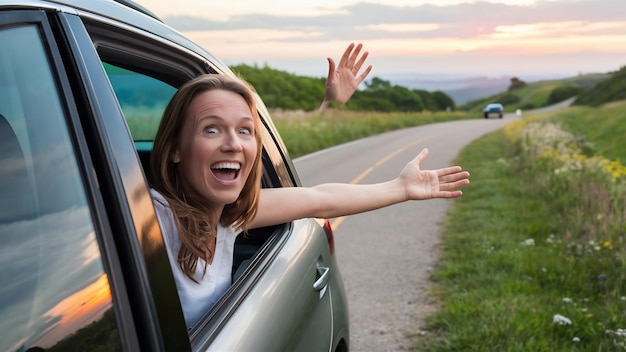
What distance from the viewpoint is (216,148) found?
7.16 ft

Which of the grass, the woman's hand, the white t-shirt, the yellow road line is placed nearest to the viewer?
the white t-shirt

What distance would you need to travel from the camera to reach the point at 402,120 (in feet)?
133

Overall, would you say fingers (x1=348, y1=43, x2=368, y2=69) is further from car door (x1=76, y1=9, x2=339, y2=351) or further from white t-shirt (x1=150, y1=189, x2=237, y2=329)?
white t-shirt (x1=150, y1=189, x2=237, y2=329)

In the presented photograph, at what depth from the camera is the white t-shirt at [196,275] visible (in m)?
2.00

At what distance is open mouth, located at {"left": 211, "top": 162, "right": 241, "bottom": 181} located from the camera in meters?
2.19

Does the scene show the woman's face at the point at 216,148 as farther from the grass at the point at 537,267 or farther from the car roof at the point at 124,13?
the grass at the point at 537,267

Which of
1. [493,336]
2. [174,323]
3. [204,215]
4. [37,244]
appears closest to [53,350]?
[37,244]

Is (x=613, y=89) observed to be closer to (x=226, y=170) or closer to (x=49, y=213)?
(x=226, y=170)

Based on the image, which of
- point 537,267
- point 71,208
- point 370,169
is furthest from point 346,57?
point 370,169

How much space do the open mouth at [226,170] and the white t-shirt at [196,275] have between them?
0.18 meters

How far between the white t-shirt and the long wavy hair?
0.07ft

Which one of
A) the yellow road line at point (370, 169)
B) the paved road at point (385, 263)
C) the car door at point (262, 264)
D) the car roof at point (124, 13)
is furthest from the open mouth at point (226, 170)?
the yellow road line at point (370, 169)

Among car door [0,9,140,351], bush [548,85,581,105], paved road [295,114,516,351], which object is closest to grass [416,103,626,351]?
paved road [295,114,516,351]

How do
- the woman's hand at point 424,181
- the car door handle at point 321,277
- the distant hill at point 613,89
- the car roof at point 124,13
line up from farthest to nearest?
1. the distant hill at point 613,89
2. the woman's hand at point 424,181
3. the car door handle at point 321,277
4. the car roof at point 124,13
